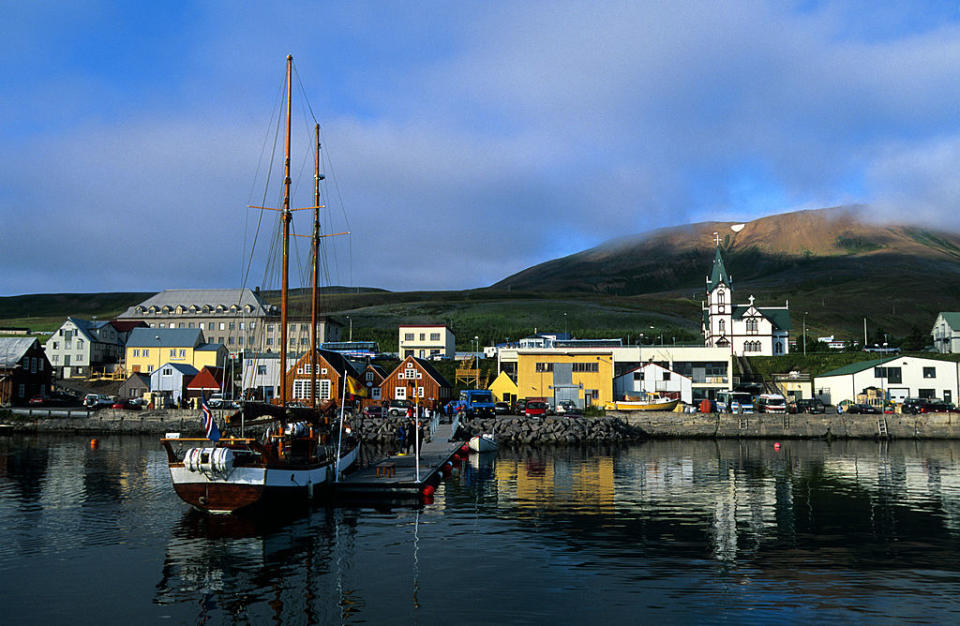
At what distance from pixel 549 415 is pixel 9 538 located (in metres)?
58.9

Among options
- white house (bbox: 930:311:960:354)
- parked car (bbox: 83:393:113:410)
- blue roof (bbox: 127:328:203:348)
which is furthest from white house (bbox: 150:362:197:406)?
white house (bbox: 930:311:960:354)

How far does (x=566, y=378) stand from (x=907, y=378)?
142 feet

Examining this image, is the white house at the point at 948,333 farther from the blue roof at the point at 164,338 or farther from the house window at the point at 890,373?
the blue roof at the point at 164,338

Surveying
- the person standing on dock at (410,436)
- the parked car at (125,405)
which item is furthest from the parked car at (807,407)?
the parked car at (125,405)

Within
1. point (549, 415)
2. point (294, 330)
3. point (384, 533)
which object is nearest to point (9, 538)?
point (384, 533)

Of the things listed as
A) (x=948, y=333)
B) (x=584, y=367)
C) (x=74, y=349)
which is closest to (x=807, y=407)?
(x=584, y=367)

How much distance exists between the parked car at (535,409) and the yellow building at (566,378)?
31.5ft

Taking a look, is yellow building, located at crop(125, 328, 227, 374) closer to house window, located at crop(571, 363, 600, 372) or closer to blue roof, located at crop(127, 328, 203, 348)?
blue roof, located at crop(127, 328, 203, 348)

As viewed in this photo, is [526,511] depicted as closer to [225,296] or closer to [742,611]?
[742,611]

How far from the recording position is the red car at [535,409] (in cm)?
7988

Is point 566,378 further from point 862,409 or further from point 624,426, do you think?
point 862,409

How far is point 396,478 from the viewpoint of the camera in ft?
132

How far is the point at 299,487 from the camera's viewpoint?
1372 inches

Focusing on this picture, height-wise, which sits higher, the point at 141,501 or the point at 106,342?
the point at 106,342
